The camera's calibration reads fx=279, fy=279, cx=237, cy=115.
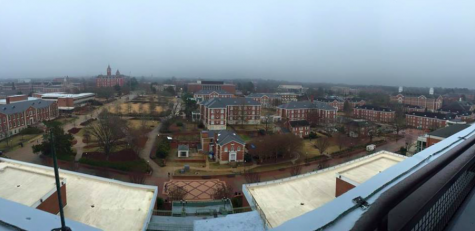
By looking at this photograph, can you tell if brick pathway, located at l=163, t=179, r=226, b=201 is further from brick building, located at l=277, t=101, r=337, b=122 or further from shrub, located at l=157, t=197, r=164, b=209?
brick building, located at l=277, t=101, r=337, b=122

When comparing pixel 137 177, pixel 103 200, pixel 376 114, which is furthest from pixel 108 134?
pixel 376 114

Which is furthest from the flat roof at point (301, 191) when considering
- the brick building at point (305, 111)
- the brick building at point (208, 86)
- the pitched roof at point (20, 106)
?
the brick building at point (208, 86)

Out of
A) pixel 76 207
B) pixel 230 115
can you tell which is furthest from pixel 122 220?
pixel 230 115

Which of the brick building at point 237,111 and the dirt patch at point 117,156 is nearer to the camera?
the dirt patch at point 117,156

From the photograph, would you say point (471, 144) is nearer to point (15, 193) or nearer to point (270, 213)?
point (270, 213)

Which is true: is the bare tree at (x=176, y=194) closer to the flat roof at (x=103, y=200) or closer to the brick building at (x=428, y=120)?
the flat roof at (x=103, y=200)

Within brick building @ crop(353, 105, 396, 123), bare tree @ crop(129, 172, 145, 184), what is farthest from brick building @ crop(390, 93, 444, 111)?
bare tree @ crop(129, 172, 145, 184)

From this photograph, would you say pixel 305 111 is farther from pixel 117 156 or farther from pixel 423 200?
pixel 423 200
